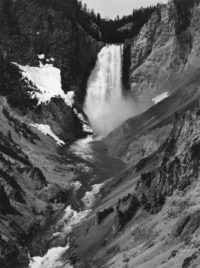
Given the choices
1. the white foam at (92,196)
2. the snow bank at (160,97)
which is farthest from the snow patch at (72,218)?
the snow bank at (160,97)

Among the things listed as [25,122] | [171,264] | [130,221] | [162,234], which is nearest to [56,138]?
[25,122]

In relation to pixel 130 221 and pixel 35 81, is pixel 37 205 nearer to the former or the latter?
pixel 130 221

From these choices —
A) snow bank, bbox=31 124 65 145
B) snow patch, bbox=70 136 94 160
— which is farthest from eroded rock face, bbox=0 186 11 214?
snow bank, bbox=31 124 65 145

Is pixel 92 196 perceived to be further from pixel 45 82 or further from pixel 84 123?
pixel 45 82

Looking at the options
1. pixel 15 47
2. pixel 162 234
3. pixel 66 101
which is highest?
pixel 15 47

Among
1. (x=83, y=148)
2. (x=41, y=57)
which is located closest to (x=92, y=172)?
(x=83, y=148)

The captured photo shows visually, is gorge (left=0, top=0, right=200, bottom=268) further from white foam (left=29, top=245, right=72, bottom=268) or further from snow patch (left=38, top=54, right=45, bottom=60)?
snow patch (left=38, top=54, right=45, bottom=60)

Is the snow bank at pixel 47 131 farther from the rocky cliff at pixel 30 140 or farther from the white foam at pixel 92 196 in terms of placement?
the white foam at pixel 92 196
